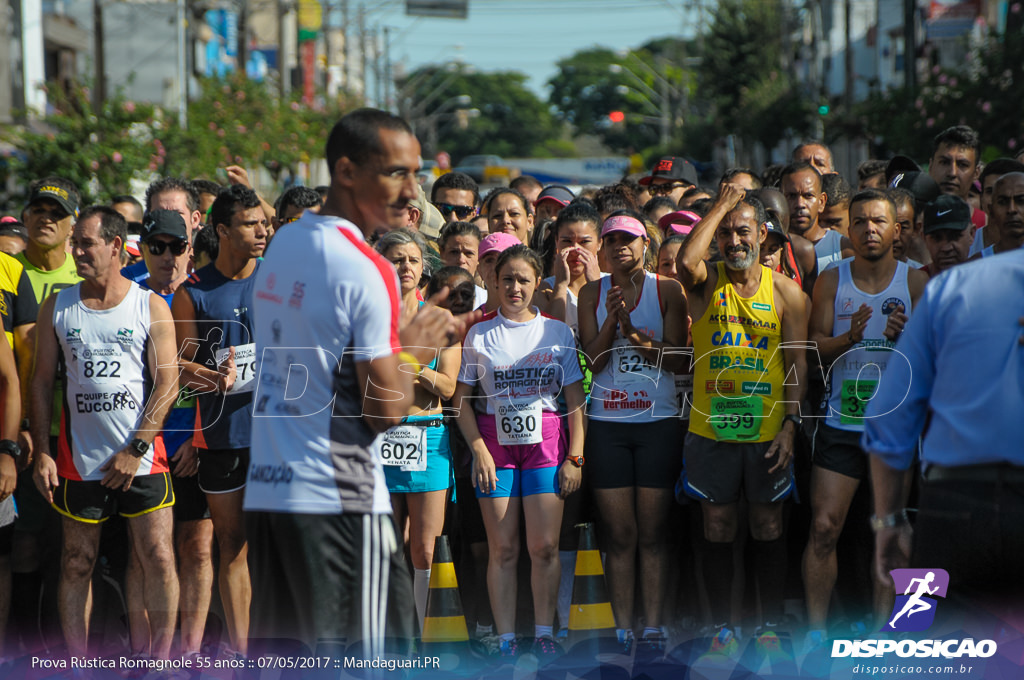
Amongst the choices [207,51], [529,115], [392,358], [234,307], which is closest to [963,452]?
[392,358]

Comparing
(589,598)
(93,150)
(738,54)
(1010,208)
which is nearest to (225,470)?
(589,598)

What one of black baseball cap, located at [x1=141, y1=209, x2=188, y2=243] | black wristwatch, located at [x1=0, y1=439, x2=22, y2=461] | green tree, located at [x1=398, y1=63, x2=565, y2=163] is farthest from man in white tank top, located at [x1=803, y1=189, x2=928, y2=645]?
green tree, located at [x1=398, y1=63, x2=565, y2=163]

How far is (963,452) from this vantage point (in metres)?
3.66

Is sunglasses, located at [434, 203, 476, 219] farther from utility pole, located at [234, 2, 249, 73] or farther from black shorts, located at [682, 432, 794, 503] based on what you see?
utility pole, located at [234, 2, 249, 73]

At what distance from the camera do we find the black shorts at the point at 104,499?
566cm

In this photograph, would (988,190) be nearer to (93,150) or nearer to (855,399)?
(855,399)

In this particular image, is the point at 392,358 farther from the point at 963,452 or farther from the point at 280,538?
the point at 963,452

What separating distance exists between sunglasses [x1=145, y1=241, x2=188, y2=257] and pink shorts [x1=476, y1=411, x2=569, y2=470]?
6.75 ft

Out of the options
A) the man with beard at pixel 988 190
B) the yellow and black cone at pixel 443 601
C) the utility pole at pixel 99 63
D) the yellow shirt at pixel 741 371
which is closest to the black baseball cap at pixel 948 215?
the man with beard at pixel 988 190

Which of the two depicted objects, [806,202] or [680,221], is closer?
[680,221]

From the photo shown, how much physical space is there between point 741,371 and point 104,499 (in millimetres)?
3268

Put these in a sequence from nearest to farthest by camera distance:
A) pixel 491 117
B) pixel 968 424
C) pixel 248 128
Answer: pixel 968 424 → pixel 248 128 → pixel 491 117

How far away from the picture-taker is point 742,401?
600cm

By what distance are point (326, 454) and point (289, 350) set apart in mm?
333
